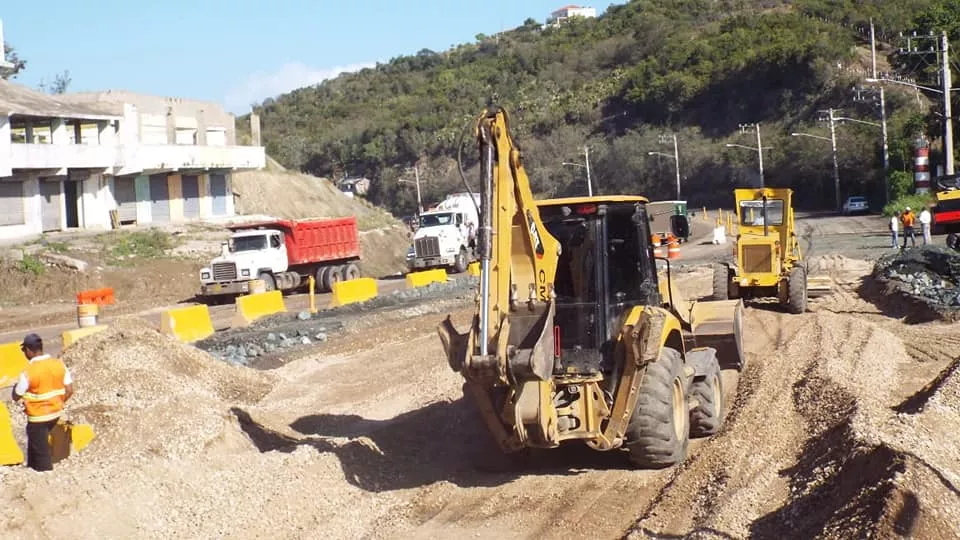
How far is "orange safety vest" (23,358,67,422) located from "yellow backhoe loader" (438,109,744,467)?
404 centimetres

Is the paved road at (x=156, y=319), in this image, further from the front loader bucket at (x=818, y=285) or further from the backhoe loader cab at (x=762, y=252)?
the front loader bucket at (x=818, y=285)

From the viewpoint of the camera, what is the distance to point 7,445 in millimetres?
11758

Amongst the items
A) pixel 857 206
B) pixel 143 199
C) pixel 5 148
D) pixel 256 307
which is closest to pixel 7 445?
Answer: pixel 256 307

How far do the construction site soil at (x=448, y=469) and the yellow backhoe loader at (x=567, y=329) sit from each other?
639 mm

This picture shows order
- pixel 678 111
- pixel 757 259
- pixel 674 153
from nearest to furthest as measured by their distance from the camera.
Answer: pixel 757 259 → pixel 674 153 → pixel 678 111

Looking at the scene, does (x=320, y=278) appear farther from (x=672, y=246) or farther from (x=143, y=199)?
(x=672, y=246)

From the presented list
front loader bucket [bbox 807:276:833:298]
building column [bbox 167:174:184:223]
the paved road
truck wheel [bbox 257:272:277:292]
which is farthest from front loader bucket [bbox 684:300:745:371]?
building column [bbox 167:174:184:223]

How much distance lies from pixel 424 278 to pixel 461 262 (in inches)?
286

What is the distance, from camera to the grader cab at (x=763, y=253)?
2436cm

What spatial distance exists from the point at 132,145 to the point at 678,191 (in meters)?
54.3

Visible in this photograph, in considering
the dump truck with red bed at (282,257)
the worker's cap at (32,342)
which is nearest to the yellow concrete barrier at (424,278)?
the dump truck with red bed at (282,257)

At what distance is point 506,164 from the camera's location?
372 inches

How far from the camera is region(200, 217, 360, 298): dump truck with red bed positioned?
36.4 metres

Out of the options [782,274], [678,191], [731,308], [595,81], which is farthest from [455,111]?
[731,308]
